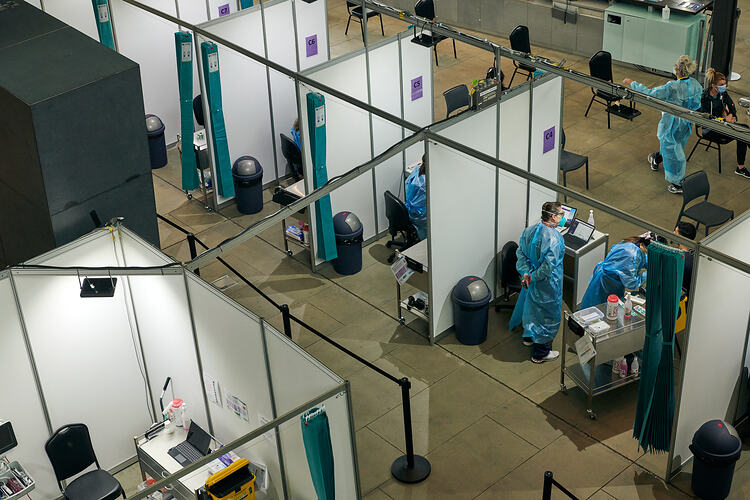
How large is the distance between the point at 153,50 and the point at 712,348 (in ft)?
25.0

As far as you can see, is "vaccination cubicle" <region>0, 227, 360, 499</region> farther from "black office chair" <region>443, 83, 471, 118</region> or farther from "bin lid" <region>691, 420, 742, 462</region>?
"black office chair" <region>443, 83, 471, 118</region>

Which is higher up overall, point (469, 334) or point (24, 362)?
point (24, 362)

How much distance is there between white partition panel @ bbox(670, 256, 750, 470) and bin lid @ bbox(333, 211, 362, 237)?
152 inches

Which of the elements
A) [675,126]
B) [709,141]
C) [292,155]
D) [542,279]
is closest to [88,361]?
[542,279]

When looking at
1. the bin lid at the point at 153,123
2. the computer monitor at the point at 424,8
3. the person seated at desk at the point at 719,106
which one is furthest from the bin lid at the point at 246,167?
the person seated at desk at the point at 719,106

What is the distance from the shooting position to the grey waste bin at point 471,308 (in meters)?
8.51

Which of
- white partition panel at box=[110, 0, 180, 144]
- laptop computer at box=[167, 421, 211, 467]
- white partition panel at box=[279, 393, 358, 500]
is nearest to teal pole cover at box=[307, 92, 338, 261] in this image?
laptop computer at box=[167, 421, 211, 467]

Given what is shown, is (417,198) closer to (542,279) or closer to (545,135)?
(545,135)

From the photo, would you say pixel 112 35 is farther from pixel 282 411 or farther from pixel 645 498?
pixel 645 498

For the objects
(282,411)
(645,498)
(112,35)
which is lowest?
(645,498)

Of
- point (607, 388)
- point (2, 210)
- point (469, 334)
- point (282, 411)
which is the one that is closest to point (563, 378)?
point (607, 388)

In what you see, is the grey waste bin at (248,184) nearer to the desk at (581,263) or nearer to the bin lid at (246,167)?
the bin lid at (246,167)

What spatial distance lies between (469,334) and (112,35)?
5.75 m

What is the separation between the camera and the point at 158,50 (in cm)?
1162
